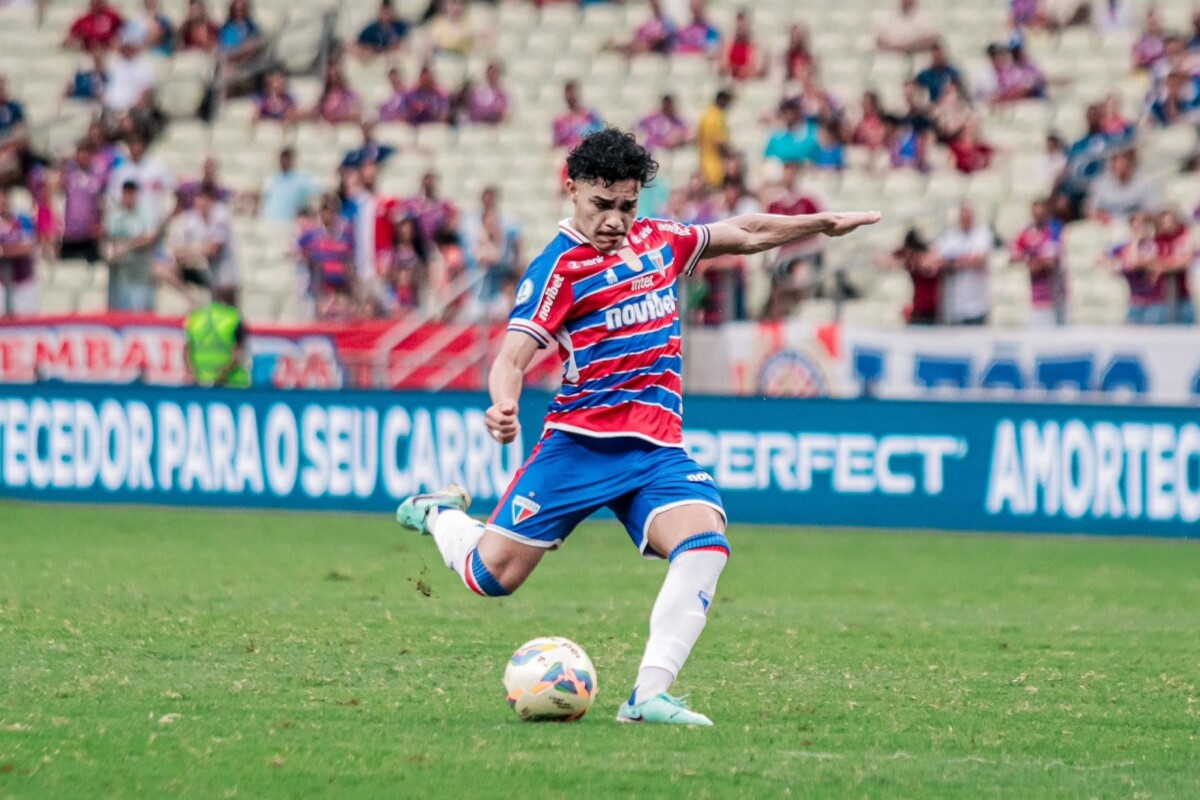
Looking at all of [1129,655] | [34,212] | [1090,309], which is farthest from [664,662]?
[34,212]

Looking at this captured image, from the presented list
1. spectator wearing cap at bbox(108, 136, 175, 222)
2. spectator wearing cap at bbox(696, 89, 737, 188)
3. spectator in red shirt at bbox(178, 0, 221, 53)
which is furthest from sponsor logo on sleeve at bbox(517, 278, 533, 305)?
spectator in red shirt at bbox(178, 0, 221, 53)

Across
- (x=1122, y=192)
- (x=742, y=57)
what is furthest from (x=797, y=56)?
(x=1122, y=192)

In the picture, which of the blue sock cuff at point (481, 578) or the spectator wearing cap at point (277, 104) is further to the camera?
the spectator wearing cap at point (277, 104)

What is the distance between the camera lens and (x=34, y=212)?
22516 millimetres

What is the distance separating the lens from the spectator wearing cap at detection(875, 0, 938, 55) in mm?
22594

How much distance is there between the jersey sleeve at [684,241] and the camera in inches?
306

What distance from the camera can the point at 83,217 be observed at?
2112 centimetres

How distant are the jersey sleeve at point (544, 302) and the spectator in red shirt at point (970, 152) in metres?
13.7

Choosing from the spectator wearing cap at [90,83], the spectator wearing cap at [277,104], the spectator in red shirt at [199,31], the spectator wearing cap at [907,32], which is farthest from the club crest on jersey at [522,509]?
the spectator in red shirt at [199,31]

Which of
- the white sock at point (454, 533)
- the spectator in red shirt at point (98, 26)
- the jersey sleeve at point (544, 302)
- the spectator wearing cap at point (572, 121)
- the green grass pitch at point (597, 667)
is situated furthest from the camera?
the spectator in red shirt at point (98, 26)

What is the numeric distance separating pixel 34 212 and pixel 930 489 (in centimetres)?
1119

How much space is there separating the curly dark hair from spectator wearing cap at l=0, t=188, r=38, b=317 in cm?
1377

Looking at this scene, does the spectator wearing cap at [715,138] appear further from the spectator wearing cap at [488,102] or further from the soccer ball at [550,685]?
the soccer ball at [550,685]

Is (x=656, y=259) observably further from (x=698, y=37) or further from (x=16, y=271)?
(x=698, y=37)
